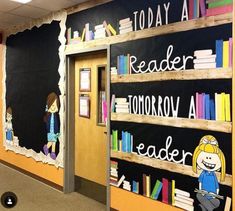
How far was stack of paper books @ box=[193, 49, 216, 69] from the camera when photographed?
239 cm

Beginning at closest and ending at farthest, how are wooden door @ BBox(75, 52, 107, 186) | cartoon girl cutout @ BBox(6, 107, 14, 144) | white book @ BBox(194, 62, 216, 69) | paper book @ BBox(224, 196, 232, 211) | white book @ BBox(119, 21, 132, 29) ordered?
paper book @ BBox(224, 196, 232, 211), white book @ BBox(194, 62, 216, 69), white book @ BBox(119, 21, 132, 29), wooden door @ BBox(75, 52, 107, 186), cartoon girl cutout @ BBox(6, 107, 14, 144)

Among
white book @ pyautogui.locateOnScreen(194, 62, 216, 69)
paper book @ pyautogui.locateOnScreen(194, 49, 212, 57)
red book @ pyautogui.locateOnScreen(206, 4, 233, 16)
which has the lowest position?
white book @ pyautogui.locateOnScreen(194, 62, 216, 69)

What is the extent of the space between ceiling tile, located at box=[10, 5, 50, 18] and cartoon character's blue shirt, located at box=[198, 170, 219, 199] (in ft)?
10.7

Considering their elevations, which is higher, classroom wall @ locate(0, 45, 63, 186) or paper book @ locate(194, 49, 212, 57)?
paper book @ locate(194, 49, 212, 57)

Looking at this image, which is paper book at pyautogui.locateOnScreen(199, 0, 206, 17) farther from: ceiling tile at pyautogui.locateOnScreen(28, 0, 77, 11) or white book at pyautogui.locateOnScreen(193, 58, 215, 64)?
ceiling tile at pyautogui.locateOnScreen(28, 0, 77, 11)

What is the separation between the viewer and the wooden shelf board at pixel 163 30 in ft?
7.75

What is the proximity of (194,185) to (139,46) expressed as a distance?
4.99ft

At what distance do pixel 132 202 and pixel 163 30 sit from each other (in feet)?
6.16

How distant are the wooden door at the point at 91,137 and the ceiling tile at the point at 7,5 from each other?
3.79 feet

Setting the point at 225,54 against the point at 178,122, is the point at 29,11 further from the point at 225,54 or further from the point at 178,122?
the point at 225,54

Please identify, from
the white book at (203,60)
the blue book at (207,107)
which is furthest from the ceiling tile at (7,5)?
the blue book at (207,107)

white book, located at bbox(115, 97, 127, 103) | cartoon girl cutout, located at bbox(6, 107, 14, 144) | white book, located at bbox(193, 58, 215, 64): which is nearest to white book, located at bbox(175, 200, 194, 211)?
white book, located at bbox(115, 97, 127, 103)

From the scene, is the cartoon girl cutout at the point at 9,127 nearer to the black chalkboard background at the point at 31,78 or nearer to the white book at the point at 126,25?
the black chalkboard background at the point at 31,78

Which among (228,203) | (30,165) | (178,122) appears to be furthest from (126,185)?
(30,165)
